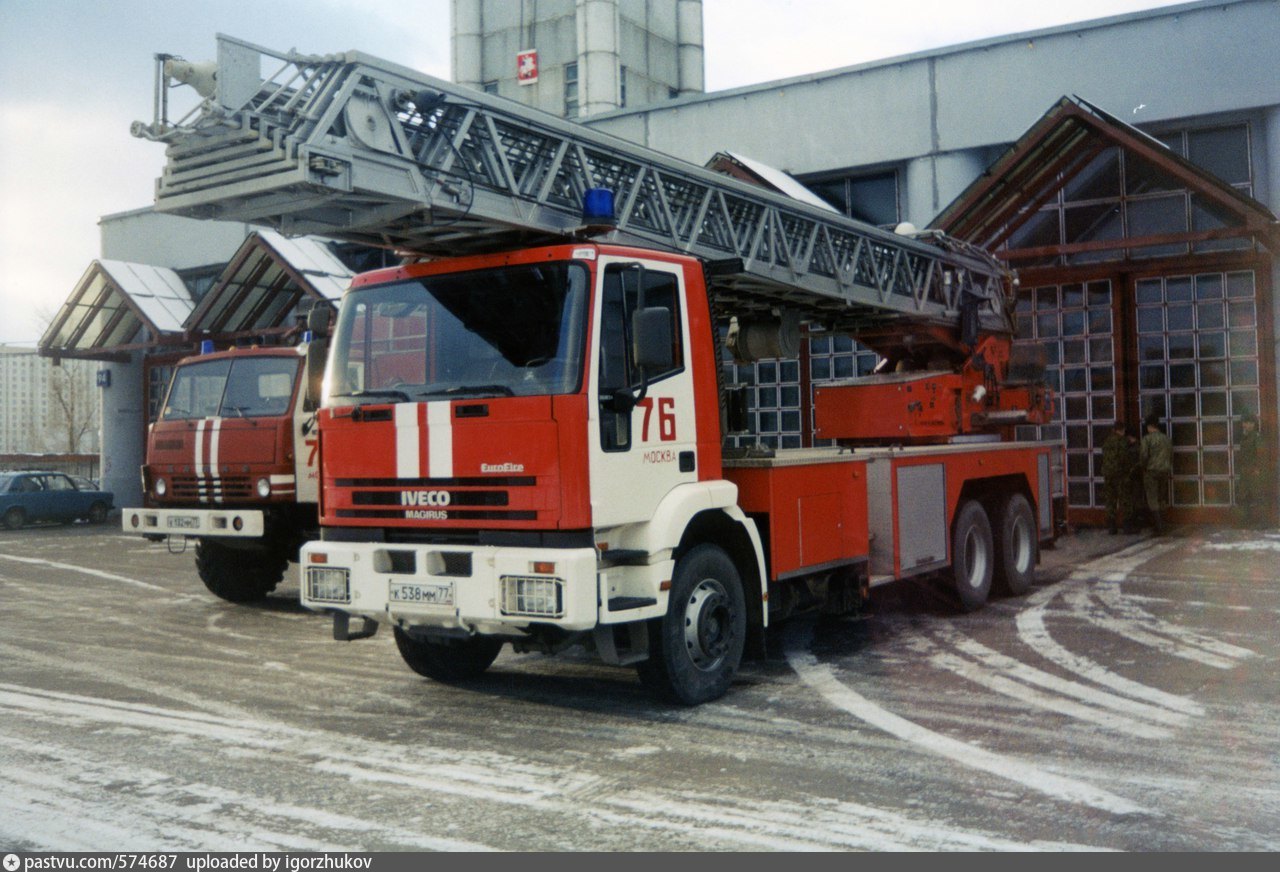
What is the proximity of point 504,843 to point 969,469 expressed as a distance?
23.0ft

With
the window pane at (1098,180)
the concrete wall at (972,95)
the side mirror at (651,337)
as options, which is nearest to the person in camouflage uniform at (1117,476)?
the window pane at (1098,180)

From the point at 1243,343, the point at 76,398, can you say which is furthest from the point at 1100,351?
the point at 76,398

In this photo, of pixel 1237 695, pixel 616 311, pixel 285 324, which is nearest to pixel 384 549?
pixel 616 311

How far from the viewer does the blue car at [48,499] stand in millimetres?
25859

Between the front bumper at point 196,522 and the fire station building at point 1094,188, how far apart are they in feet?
25.9

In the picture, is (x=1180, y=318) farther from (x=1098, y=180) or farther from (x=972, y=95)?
(x=972, y=95)

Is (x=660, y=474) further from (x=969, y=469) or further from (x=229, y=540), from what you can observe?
(x=229, y=540)

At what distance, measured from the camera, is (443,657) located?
7.61 m

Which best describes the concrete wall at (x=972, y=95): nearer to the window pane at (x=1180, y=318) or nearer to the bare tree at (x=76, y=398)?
the window pane at (x=1180, y=318)

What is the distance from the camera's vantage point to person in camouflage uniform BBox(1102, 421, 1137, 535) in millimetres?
16750

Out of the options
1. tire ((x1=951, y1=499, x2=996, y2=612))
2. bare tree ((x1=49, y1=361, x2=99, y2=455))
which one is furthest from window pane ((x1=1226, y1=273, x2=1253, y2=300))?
bare tree ((x1=49, y1=361, x2=99, y2=455))

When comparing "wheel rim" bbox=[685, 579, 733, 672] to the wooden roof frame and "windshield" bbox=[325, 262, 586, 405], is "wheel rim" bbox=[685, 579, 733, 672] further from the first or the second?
the wooden roof frame

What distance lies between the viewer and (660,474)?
6.61 m

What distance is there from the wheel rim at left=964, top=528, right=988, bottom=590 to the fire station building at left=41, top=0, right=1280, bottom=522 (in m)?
4.59
